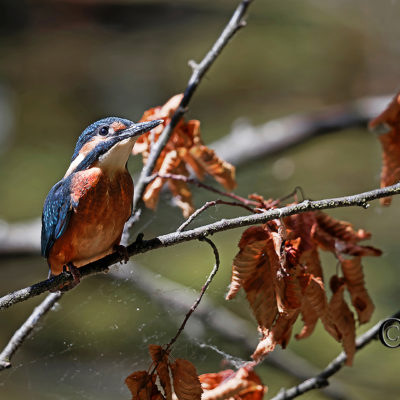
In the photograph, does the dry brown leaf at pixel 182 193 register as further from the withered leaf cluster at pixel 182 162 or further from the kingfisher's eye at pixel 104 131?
the kingfisher's eye at pixel 104 131

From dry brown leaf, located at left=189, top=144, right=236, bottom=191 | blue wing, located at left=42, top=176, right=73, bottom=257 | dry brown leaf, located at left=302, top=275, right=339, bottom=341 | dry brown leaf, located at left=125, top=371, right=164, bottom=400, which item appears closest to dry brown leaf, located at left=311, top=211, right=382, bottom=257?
dry brown leaf, located at left=302, top=275, right=339, bottom=341

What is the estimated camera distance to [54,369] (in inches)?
89.3

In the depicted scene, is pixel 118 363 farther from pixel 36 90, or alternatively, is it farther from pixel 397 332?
pixel 36 90

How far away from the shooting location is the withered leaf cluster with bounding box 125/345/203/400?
3.78 ft

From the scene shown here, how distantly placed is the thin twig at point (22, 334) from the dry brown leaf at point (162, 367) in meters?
0.33

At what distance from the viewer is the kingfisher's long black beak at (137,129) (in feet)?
4.36

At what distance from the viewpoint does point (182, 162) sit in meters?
1.59

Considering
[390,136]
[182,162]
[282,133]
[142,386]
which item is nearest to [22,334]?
[142,386]

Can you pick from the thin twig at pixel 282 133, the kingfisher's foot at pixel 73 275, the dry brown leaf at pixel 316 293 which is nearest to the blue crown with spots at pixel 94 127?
the kingfisher's foot at pixel 73 275

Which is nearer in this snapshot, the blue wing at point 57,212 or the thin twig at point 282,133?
the blue wing at point 57,212

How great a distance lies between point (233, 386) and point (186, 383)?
0.14 m

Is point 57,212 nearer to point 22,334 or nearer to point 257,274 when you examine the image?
point 22,334

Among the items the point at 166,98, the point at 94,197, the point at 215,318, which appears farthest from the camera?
the point at 166,98

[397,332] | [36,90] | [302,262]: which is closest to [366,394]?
[397,332]
